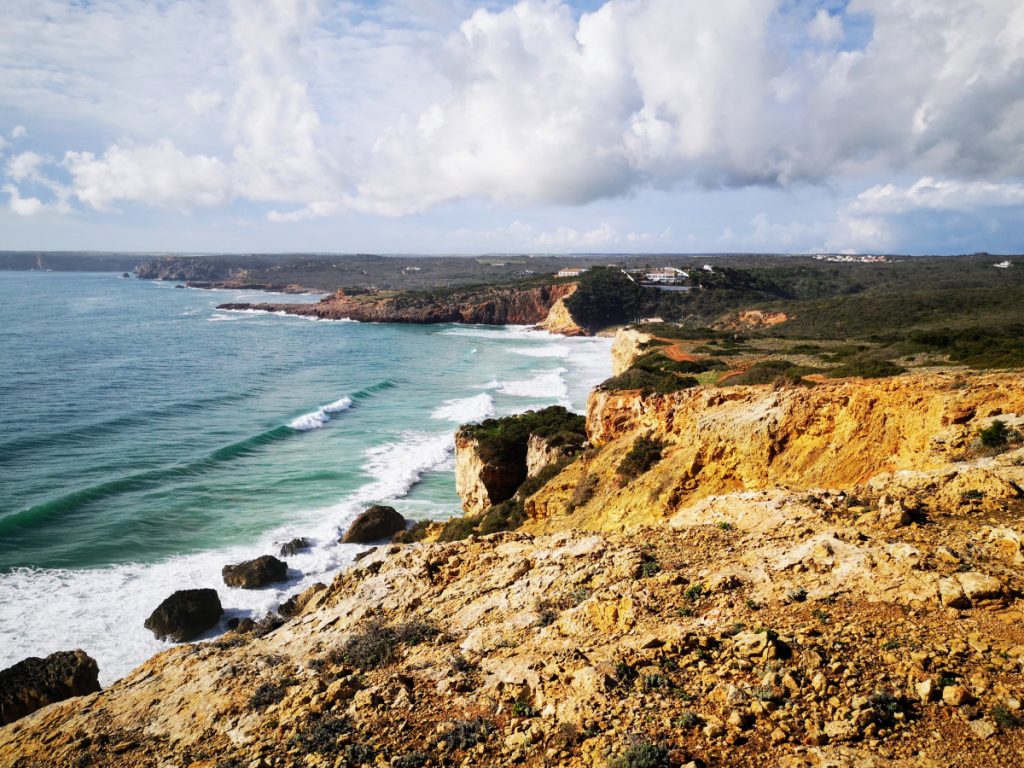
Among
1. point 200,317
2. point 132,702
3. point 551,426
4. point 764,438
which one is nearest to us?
point 132,702

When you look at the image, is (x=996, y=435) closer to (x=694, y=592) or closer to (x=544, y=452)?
(x=694, y=592)

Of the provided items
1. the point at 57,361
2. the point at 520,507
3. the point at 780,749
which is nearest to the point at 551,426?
the point at 520,507

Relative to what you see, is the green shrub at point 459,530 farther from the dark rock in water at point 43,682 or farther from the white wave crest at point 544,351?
the white wave crest at point 544,351

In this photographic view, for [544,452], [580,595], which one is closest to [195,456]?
[544,452]

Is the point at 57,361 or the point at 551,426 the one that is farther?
the point at 57,361

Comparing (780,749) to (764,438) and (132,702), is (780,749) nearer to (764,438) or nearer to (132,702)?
(132,702)

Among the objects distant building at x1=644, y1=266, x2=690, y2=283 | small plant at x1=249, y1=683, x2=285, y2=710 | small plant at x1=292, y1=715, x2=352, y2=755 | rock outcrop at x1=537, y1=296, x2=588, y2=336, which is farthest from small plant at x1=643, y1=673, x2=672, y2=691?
distant building at x1=644, y1=266, x2=690, y2=283
